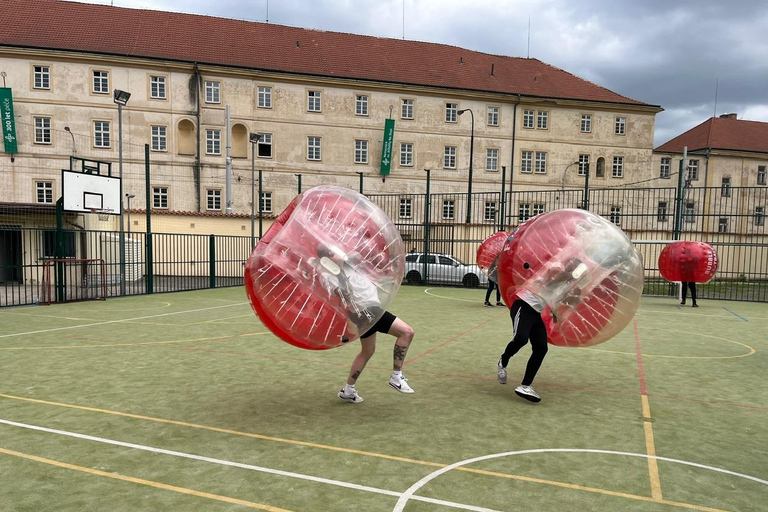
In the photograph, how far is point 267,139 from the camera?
3850 cm

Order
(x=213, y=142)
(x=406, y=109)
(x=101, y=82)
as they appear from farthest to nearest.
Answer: (x=406, y=109), (x=213, y=142), (x=101, y=82)

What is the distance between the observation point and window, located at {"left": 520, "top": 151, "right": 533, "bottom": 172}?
Answer: 42.3 metres

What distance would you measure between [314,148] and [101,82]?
570 inches

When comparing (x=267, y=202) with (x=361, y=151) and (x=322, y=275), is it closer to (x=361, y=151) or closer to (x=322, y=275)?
(x=361, y=151)

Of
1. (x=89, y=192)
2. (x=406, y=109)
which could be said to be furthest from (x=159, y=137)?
(x=89, y=192)

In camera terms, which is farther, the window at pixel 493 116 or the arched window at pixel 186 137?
the window at pixel 493 116

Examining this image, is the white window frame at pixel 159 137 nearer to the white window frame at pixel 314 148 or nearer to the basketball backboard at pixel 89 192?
the white window frame at pixel 314 148

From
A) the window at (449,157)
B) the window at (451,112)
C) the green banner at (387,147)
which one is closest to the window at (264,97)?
the green banner at (387,147)

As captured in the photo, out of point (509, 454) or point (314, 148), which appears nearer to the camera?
point (509, 454)

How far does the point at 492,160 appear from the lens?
42.0 meters

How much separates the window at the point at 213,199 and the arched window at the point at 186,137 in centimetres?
299

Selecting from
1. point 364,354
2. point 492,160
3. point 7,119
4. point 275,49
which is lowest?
point 364,354

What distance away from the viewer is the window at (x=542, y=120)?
1682 inches

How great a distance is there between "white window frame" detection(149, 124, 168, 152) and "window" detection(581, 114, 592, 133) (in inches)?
1229
